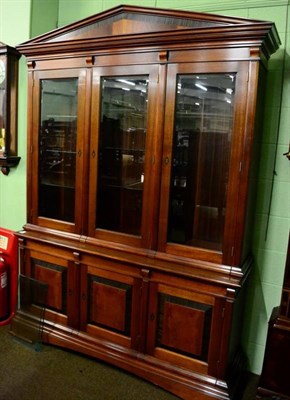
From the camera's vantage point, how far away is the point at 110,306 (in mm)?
2490

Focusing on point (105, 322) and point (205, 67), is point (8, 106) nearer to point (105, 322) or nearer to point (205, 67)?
point (205, 67)

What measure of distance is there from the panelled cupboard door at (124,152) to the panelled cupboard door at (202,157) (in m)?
0.10

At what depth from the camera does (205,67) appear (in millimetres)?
2041

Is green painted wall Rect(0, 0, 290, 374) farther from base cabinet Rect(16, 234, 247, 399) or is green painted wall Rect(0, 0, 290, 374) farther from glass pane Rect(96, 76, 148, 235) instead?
glass pane Rect(96, 76, 148, 235)

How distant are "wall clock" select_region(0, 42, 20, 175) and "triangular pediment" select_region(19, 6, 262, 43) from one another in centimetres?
44

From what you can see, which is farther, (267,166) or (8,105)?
(8,105)

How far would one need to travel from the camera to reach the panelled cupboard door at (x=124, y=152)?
224 centimetres

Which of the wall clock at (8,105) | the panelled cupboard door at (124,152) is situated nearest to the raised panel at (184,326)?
the panelled cupboard door at (124,152)

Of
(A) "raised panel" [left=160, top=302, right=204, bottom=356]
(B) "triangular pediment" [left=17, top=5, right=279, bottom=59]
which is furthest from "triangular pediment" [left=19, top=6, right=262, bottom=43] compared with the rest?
(A) "raised panel" [left=160, top=302, right=204, bottom=356]

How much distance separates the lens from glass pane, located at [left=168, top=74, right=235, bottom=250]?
212 centimetres

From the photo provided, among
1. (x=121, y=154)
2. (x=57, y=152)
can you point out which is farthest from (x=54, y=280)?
(x=121, y=154)

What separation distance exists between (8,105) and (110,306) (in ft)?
5.96

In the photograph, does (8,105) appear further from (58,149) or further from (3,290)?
(3,290)

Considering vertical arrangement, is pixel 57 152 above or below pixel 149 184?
above
